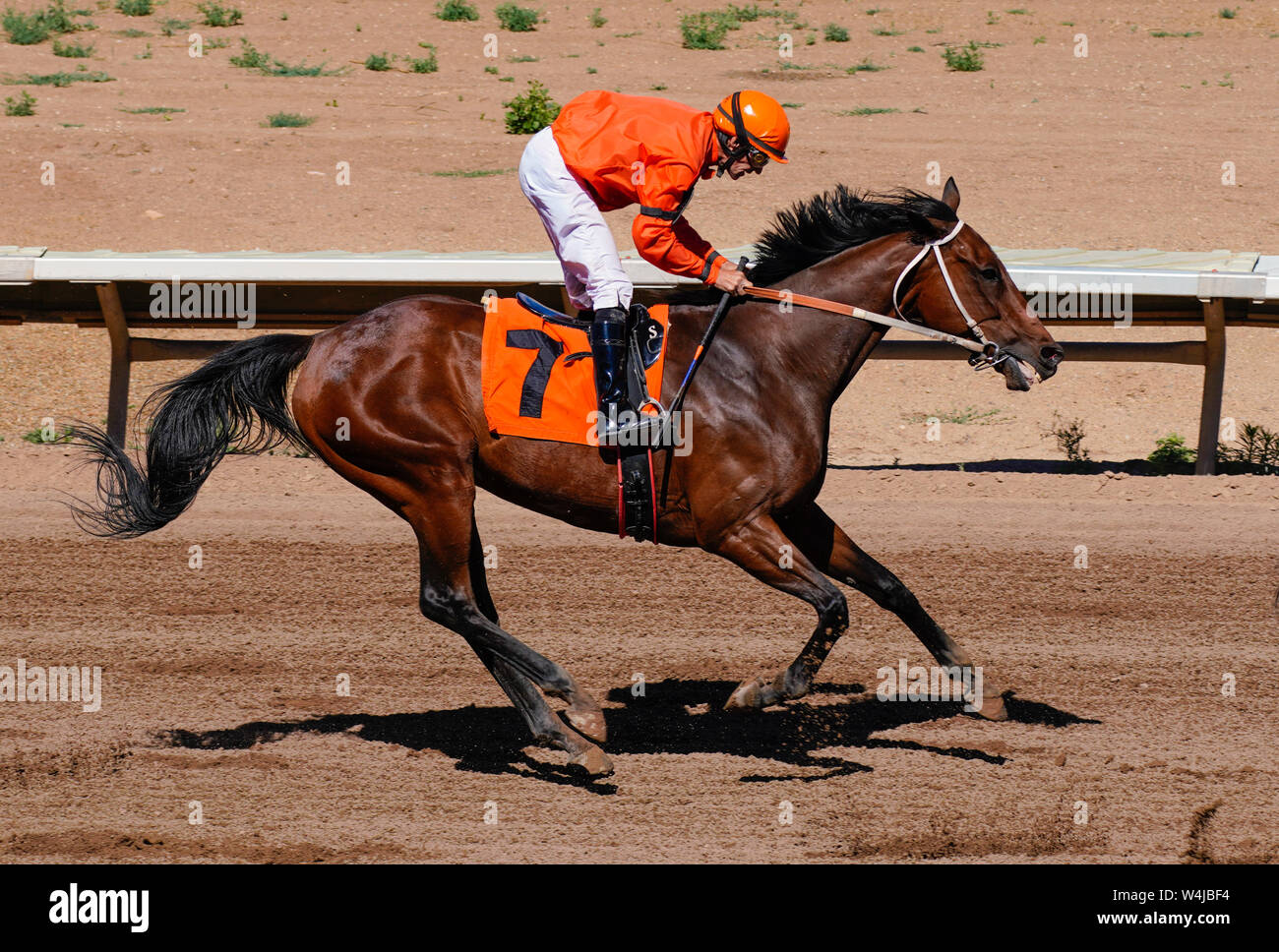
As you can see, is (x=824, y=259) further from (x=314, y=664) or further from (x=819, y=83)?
(x=819, y=83)

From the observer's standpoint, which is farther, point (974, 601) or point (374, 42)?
point (374, 42)

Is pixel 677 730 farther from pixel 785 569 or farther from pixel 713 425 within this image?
pixel 713 425

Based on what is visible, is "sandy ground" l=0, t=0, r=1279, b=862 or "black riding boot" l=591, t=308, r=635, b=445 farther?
"black riding boot" l=591, t=308, r=635, b=445

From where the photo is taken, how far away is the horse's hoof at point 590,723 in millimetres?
5215

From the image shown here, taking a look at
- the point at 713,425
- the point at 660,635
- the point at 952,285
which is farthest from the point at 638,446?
the point at 660,635

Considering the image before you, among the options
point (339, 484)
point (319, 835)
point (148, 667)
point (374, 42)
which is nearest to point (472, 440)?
point (319, 835)

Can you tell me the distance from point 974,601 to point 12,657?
4503 millimetres

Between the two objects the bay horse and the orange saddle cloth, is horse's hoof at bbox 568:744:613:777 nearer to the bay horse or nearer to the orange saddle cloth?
the bay horse

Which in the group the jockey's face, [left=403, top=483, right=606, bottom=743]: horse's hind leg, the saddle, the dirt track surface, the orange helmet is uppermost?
the orange helmet

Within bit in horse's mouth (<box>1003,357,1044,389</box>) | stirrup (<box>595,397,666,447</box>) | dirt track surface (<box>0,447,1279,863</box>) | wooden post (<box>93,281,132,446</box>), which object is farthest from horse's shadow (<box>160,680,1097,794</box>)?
wooden post (<box>93,281,132,446</box>)

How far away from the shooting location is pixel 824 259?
217 inches

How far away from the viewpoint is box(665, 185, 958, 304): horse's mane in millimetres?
5441

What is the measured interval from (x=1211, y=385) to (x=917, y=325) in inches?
179

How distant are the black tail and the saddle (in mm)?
1136
